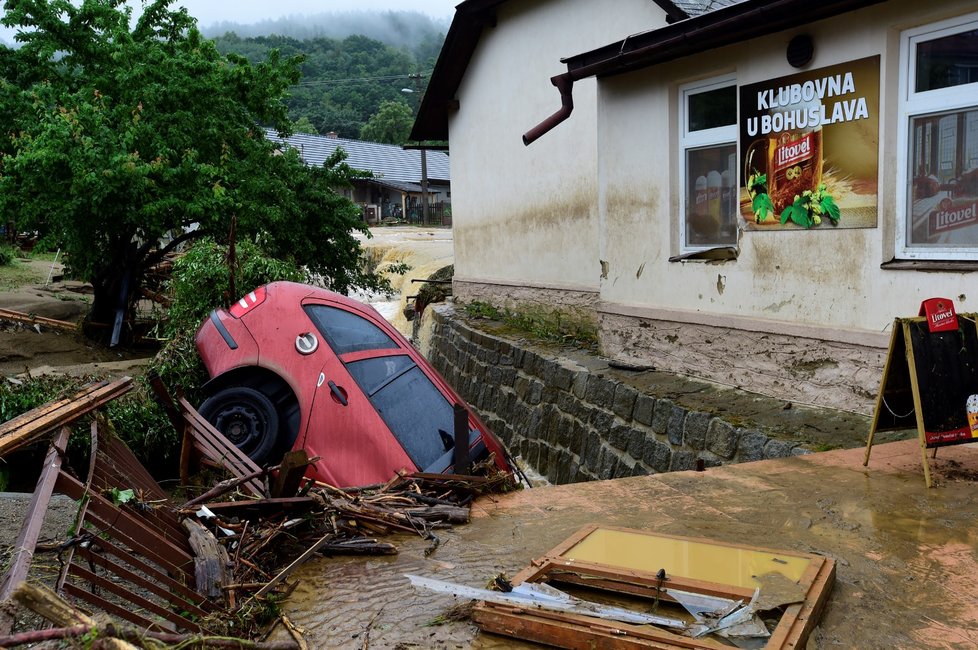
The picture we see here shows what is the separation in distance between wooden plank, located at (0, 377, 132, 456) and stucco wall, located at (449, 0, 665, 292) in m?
8.23

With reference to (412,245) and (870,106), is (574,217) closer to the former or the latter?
(870,106)

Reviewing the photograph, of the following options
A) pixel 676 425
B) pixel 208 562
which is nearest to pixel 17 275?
pixel 676 425

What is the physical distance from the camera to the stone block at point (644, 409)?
7.86 meters

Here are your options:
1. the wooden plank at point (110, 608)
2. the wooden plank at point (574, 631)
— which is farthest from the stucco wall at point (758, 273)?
the wooden plank at point (110, 608)

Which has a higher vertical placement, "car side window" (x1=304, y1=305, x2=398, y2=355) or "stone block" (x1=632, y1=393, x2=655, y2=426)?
"car side window" (x1=304, y1=305, x2=398, y2=355)

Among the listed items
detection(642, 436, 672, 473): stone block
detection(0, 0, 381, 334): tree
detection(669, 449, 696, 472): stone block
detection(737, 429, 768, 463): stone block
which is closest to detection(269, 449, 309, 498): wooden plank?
detection(737, 429, 768, 463): stone block

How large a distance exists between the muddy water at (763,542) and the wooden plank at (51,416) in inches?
51.2

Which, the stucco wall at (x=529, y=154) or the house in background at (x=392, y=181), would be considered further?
the house in background at (x=392, y=181)

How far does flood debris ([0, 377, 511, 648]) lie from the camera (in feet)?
9.11

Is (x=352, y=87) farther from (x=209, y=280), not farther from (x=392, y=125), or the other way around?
(x=209, y=280)

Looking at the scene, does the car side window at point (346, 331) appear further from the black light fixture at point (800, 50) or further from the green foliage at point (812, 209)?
the black light fixture at point (800, 50)

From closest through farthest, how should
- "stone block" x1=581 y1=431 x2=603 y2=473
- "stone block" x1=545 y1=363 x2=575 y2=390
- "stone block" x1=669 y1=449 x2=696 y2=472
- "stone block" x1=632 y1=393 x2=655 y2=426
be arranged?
"stone block" x1=669 y1=449 x2=696 y2=472, "stone block" x1=632 y1=393 x2=655 y2=426, "stone block" x1=581 y1=431 x2=603 y2=473, "stone block" x1=545 y1=363 x2=575 y2=390

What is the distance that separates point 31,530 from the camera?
259 cm

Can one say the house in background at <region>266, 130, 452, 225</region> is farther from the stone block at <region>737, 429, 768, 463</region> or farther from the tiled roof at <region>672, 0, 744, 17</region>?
the stone block at <region>737, 429, 768, 463</region>
